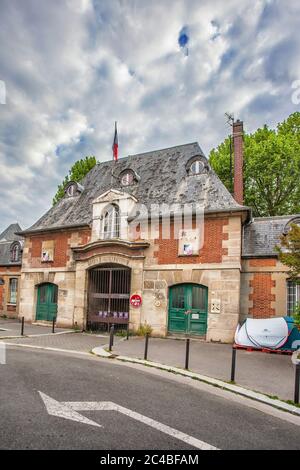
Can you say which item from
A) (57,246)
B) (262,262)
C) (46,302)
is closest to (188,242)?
(262,262)

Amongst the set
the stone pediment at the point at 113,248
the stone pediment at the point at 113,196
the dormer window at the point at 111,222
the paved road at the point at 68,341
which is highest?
the stone pediment at the point at 113,196

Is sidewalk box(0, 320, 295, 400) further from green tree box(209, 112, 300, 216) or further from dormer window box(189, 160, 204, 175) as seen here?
green tree box(209, 112, 300, 216)

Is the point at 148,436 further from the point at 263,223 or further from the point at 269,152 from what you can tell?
the point at 269,152

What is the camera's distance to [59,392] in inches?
225

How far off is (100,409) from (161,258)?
31.3 ft

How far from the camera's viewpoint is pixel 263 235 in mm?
14242

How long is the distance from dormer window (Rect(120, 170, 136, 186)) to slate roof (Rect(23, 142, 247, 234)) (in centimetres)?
28

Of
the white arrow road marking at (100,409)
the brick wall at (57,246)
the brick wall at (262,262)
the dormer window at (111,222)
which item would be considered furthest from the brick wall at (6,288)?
the white arrow road marking at (100,409)

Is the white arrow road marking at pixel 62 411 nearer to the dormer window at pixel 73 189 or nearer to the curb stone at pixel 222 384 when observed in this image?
the curb stone at pixel 222 384

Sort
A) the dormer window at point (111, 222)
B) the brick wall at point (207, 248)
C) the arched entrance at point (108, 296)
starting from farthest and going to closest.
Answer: the dormer window at point (111, 222) < the arched entrance at point (108, 296) < the brick wall at point (207, 248)

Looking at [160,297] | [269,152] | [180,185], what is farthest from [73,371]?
[269,152]

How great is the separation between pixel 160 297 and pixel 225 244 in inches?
145

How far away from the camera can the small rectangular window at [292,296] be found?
1296cm

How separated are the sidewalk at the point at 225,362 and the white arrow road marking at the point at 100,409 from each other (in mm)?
2984
